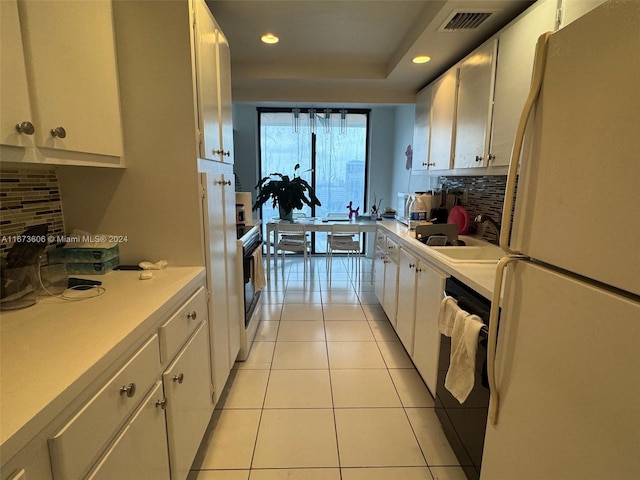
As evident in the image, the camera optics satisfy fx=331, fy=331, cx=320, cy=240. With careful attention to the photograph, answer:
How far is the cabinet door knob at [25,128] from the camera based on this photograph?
2.99 ft

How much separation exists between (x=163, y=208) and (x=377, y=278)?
2.35m

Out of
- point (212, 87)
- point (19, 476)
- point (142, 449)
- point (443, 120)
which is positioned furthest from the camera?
point (443, 120)

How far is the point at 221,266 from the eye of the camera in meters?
1.89

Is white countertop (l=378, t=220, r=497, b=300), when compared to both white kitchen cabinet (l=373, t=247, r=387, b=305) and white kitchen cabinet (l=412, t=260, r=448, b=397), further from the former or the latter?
white kitchen cabinet (l=373, t=247, r=387, b=305)

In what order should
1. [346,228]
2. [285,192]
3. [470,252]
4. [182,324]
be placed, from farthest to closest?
[285,192] → [346,228] → [470,252] → [182,324]

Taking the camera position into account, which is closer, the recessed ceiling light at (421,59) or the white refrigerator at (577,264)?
the white refrigerator at (577,264)

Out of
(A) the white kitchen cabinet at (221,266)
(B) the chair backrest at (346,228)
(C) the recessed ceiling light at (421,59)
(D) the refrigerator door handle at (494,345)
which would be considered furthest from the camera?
(B) the chair backrest at (346,228)

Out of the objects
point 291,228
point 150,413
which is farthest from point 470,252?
point 291,228

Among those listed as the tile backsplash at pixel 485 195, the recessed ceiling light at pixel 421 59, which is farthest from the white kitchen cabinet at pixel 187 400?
the recessed ceiling light at pixel 421 59

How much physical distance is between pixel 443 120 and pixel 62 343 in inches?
108

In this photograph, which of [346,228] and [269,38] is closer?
[269,38]

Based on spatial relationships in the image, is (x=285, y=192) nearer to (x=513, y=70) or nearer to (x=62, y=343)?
(x=513, y=70)

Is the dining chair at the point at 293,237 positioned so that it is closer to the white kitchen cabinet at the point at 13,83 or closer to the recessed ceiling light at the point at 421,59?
the recessed ceiling light at the point at 421,59

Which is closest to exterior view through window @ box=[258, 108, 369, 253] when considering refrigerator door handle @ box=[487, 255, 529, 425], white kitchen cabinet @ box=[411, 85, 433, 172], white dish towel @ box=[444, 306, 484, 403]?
white kitchen cabinet @ box=[411, 85, 433, 172]
